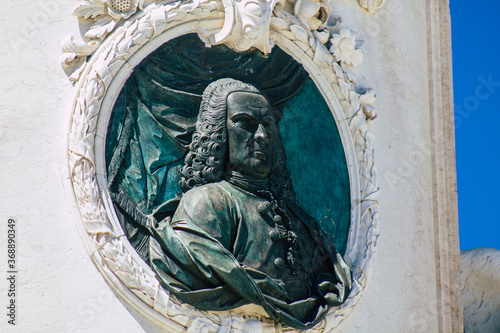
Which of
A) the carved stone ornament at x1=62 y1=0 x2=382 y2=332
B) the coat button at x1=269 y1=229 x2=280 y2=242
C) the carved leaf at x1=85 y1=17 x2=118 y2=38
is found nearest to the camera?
the carved stone ornament at x1=62 y1=0 x2=382 y2=332

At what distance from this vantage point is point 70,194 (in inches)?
328

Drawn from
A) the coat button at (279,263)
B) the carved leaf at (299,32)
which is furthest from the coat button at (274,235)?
the carved leaf at (299,32)

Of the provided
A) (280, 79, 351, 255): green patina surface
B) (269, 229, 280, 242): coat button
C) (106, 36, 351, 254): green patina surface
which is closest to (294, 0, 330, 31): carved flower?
(106, 36, 351, 254): green patina surface

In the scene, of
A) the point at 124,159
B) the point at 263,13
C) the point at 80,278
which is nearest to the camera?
the point at 80,278

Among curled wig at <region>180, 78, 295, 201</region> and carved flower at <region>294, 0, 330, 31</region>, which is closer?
curled wig at <region>180, 78, 295, 201</region>

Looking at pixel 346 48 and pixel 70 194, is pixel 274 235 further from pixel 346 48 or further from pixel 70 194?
pixel 346 48

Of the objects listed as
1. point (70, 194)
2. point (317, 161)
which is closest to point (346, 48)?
point (317, 161)

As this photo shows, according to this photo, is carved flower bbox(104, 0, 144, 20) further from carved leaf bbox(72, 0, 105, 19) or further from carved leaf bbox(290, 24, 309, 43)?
carved leaf bbox(290, 24, 309, 43)

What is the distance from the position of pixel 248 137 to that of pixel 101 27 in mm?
1509

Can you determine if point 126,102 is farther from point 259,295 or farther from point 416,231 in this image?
point 416,231

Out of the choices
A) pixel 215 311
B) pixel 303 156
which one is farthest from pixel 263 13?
pixel 215 311

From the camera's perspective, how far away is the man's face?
903cm

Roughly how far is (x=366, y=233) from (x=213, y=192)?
1536mm

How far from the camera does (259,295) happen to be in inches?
334
